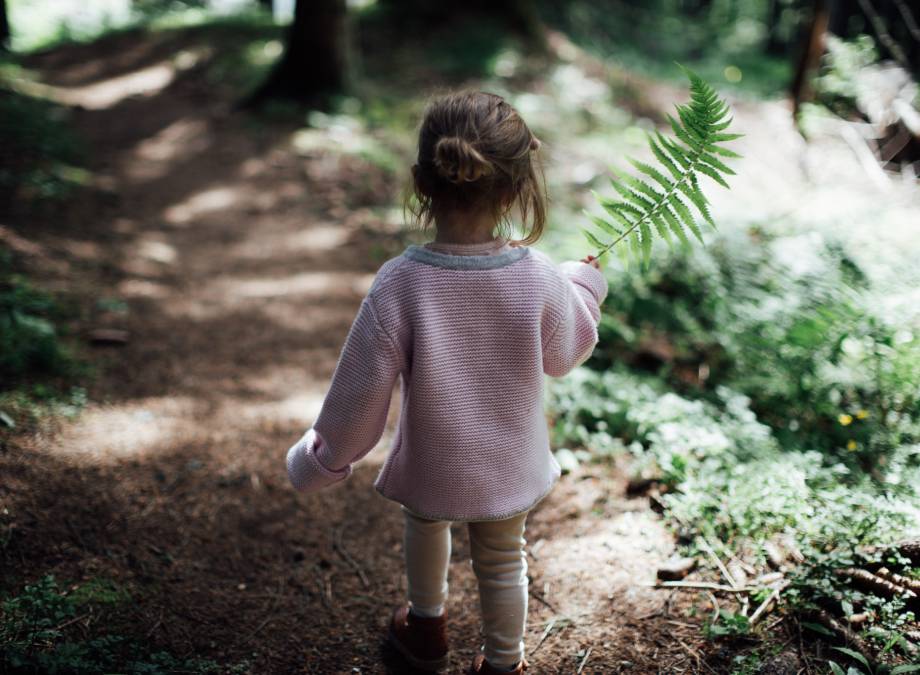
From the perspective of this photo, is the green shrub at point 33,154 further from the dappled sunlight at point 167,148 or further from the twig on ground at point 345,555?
the twig on ground at point 345,555

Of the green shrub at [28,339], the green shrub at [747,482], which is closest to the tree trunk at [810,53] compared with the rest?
the green shrub at [747,482]

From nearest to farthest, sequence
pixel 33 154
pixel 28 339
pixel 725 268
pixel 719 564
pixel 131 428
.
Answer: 1. pixel 719 564
2. pixel 131 428
3. pixel 28 339
4. pixel 725 268
5. pixel 33 154

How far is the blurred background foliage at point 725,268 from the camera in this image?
2.88 m

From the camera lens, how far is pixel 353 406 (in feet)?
6.51

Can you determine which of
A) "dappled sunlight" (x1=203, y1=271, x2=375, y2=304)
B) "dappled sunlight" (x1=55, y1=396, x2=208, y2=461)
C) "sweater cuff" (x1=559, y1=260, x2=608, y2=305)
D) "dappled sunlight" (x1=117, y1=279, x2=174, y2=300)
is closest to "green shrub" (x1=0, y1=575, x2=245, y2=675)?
"dappled sunlight" (x1=55, y1=396, x2=208, y2=461)

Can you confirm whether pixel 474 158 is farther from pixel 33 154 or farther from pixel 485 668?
pixel 33 154

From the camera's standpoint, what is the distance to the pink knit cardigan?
6.35 feet

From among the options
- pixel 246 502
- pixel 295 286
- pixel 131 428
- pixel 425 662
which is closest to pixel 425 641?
pixel 425 662

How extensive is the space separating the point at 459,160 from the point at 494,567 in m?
1.36

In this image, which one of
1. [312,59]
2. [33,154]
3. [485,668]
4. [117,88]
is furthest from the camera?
[117,88]

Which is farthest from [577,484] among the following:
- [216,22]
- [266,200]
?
[216,22]

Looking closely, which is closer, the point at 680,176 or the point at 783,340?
the point at 680,176

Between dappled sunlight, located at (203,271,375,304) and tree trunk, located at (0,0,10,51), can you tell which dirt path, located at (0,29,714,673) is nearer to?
dappled sunlight, located at (203,271,375,304)

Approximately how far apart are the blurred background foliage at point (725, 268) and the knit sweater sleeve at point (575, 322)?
1.21 metres
